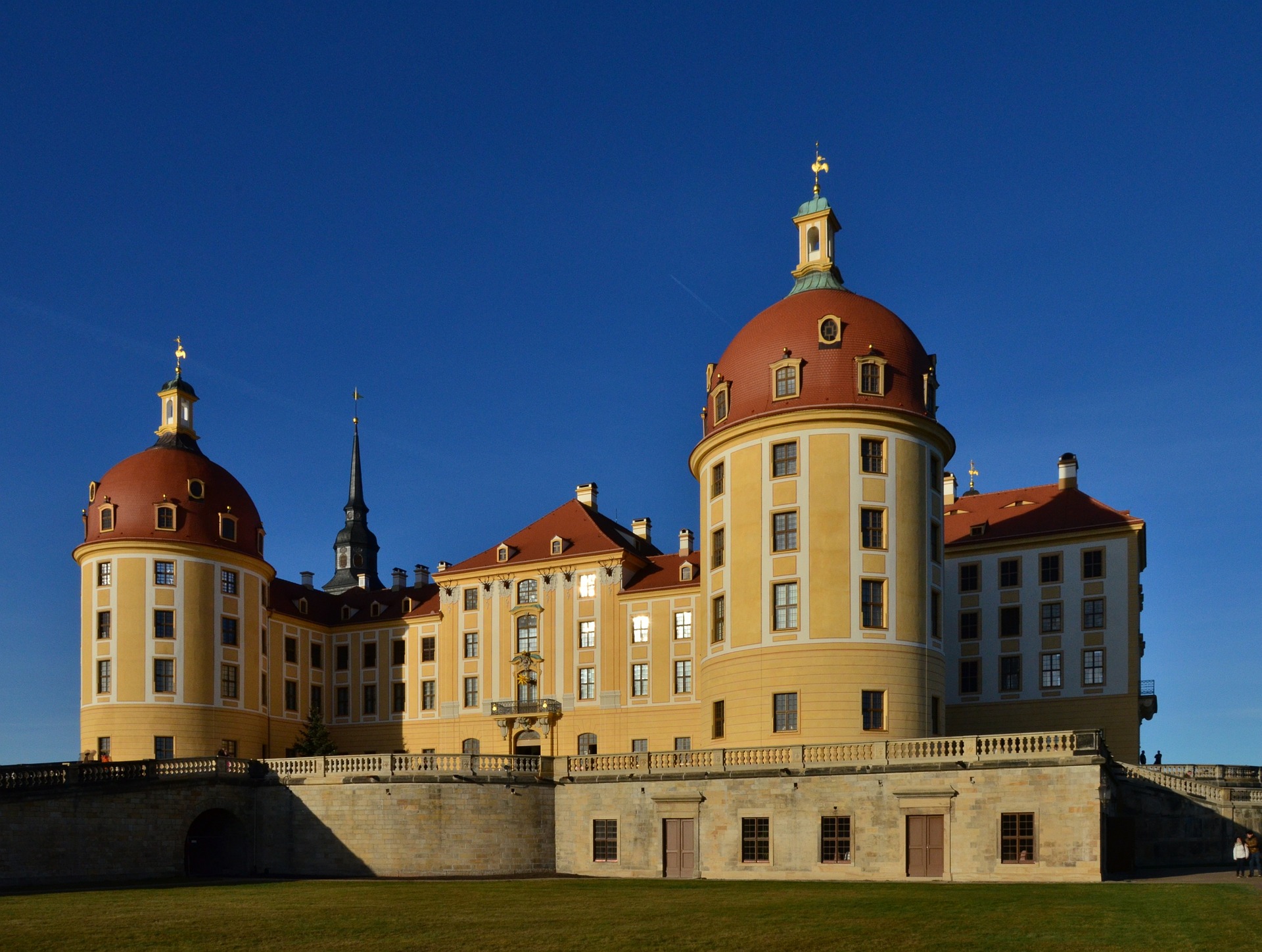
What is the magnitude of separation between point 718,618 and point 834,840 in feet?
34.8

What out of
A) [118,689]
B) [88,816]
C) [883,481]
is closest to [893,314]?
[883,481]

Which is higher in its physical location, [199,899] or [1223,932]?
[1223,932]

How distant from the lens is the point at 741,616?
46281 millimetres

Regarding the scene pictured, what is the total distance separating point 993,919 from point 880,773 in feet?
49.5

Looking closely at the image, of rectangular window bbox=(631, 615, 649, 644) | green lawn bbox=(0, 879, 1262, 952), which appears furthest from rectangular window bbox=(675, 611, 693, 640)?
green lawn bbox=(0, 879, 1262, 952)

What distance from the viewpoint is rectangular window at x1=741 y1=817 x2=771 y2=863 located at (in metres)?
40.6

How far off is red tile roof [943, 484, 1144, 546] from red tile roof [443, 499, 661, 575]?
15211 mm

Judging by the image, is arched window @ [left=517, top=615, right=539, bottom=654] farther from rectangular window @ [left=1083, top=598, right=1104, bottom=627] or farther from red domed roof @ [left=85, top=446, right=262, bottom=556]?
rectangular window @ [left=1083, top=598, right=1104, bottom=627]

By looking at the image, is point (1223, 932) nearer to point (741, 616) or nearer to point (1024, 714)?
point (741, 616)

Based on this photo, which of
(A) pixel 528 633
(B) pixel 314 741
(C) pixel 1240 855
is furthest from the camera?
(A) pixel 528 633

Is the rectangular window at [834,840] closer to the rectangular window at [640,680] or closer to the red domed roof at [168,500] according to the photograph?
the rectangular window at [640,680]

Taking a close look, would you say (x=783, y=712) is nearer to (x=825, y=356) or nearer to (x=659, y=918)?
(x=825, y=356)

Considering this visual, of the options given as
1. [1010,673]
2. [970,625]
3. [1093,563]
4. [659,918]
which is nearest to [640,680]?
[970,625]

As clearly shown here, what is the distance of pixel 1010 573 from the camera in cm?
5684
